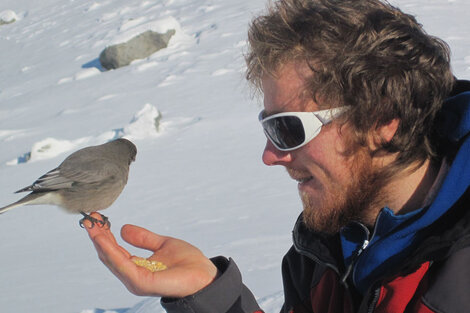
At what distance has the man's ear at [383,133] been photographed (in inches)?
70.6

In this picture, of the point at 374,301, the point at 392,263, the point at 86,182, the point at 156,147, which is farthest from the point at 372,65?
the point at 156,147

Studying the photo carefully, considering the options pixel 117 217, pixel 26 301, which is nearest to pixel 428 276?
pixel 26 301

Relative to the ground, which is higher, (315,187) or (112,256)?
(315,187)

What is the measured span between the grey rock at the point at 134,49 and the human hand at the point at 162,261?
396 inches

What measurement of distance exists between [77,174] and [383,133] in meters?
2.56

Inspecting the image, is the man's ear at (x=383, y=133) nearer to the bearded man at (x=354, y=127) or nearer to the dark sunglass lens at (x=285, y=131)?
the bearded man at (x=354, y=127)

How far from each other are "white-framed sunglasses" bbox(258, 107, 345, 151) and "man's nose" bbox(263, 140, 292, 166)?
2cm

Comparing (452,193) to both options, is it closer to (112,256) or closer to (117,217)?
(112,256)

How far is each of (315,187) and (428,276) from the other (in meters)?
0.55

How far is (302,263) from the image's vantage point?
2055 millimetres

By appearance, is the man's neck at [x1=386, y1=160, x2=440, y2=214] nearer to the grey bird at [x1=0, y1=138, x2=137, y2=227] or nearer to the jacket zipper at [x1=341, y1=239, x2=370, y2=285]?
the jacket zipper at [x1=341, y1=239, x2=370, y2=285]

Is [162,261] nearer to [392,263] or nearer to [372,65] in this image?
[392,263]

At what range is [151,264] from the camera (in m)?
2.15

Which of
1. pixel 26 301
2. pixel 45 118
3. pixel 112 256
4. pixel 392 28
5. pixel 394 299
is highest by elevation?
pixel 392 28
